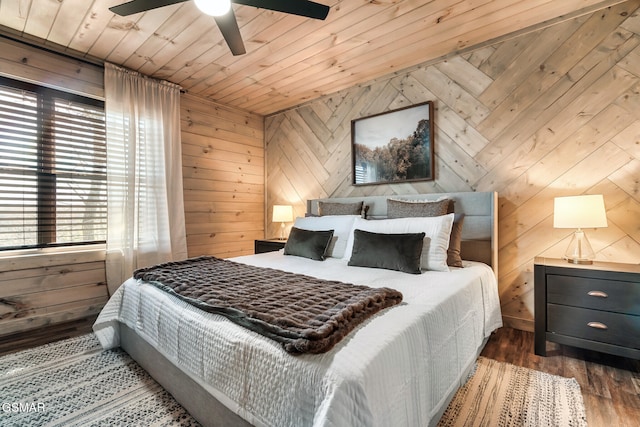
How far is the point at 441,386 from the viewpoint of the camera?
1284 millimetres

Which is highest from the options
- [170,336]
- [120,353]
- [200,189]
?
[200,189]

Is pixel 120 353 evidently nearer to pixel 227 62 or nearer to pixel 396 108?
pixel 227 62

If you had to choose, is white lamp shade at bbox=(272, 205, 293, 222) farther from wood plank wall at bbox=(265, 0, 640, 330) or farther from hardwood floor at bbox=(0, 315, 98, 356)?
hardwood floor at bbox=(0, 315, 98, 356)

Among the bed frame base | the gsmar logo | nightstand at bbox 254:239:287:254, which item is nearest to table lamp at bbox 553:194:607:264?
the bed frame base

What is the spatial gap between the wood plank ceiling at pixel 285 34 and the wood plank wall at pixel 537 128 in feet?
0.55

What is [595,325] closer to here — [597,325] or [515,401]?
[597,325]

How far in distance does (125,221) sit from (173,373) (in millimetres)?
2016

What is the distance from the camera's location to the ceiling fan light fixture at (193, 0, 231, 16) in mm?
1604

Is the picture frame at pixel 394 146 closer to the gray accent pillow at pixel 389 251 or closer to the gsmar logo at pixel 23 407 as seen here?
the gray accent pillow at pixel 389 251

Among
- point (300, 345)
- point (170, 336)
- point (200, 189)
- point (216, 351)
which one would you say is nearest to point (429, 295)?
point (300, 345)

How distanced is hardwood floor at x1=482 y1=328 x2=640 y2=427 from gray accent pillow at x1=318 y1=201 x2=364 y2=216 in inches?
64.2

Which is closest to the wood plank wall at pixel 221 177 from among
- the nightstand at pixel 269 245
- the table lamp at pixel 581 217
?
the nightstand at pixel 269 245

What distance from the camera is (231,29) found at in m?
1.85

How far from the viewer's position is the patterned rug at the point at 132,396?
4.70ft
